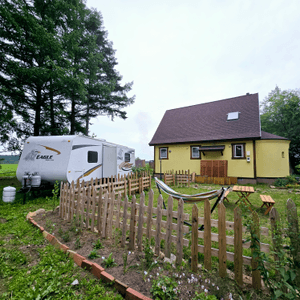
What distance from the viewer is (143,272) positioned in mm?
2354

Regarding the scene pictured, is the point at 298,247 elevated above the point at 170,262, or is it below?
above

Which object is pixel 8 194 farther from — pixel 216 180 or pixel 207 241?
pixel 216 180

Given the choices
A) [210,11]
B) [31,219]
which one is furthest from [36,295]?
[210,11]

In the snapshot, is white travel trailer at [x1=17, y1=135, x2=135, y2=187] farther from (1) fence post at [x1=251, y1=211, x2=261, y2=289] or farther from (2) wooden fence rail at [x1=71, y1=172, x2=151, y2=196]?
(1) fence post at [x1=251, y1=211, x2=261, y2=289]

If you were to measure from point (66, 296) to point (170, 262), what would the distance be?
5.13 ft

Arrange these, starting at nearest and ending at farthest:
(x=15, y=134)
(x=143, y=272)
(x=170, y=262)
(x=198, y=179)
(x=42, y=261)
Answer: (x=143, y=272)
(x=170, y=262)
(x=42, y=261)
(x=15, y=134)
(x=198, y=179)

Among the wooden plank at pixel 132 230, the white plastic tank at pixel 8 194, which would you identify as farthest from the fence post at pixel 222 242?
the white plastic tank at pixel 8 194

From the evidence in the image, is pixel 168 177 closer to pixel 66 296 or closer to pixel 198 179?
pixel 198 179

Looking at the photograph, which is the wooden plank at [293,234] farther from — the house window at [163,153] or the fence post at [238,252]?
the house window at [163,153]

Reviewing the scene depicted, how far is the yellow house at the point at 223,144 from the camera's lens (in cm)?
1290

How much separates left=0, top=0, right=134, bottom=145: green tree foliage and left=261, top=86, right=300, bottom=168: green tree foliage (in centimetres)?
2287

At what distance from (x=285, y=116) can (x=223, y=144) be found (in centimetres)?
1742

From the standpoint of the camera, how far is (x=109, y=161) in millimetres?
10570

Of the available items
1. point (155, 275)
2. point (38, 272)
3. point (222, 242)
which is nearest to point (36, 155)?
point (38, 272)
